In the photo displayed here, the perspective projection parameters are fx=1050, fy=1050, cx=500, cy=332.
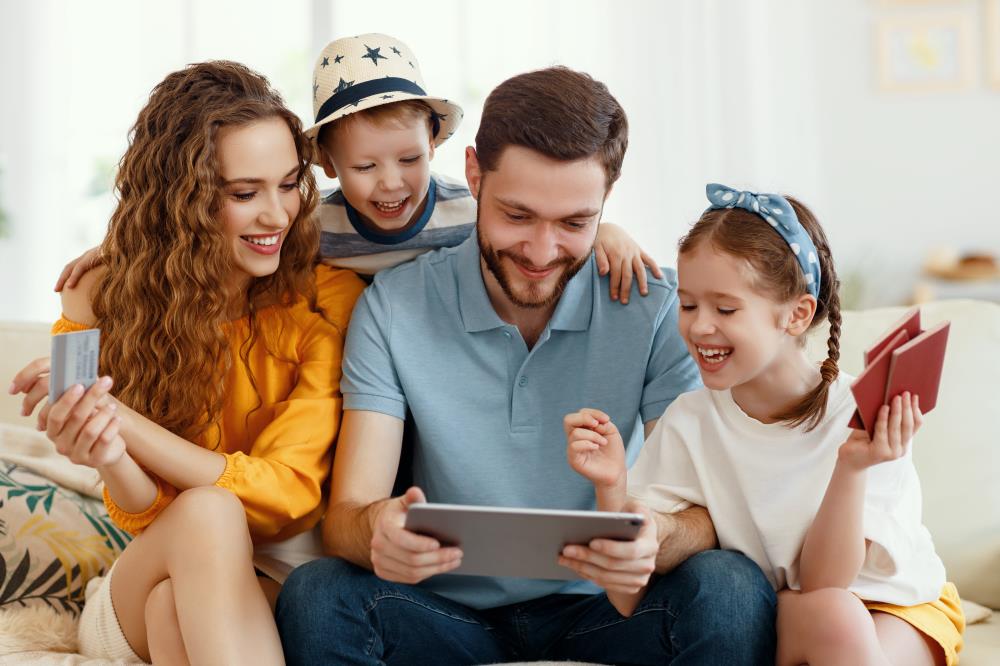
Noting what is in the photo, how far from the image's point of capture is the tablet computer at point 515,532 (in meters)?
1.25

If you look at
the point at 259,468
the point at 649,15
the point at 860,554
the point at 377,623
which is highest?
the point at 649,15

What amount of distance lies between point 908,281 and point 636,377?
9.21 feet

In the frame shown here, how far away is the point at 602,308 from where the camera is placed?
5.99 ft

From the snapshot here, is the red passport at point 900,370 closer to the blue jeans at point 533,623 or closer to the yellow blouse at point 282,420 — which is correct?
the blue jeans at point 533,623

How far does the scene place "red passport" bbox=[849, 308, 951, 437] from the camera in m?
1.31

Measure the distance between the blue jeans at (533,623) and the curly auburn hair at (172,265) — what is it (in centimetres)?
38

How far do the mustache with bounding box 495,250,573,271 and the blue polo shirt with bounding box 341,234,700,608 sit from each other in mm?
97

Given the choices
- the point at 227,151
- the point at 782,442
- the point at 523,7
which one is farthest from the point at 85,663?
the point at 523,7

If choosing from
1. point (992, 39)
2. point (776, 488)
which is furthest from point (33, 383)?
point (992, 39)

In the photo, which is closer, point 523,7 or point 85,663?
point 85,663

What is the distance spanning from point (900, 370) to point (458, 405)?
74 centimetres

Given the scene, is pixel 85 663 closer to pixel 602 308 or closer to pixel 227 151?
pixel 227 151

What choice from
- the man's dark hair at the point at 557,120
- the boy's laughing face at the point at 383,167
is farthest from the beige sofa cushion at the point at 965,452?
the boy's laughing face at the point at 383,167

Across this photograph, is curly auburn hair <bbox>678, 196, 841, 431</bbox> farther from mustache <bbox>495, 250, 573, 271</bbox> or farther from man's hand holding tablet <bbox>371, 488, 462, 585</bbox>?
man's hand holding tablet <bbox>371, 488, 462, 585</bbox>
